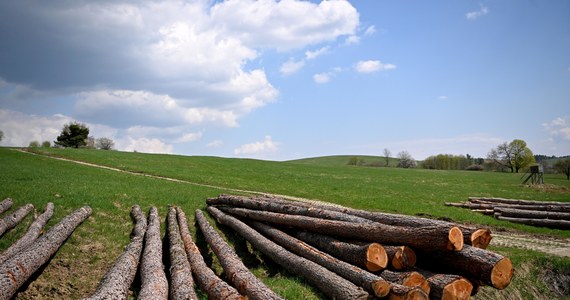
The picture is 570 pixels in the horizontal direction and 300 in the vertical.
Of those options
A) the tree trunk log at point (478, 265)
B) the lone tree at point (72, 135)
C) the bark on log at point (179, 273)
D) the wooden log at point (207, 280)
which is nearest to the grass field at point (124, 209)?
the wooden log at point (207, 280)

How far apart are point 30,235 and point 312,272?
942cm

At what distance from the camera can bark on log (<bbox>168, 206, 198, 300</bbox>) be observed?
23.6 feet

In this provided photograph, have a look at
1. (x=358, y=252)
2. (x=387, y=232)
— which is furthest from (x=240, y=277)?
(x=387, y=232)

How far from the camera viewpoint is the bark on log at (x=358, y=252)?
29.3ft

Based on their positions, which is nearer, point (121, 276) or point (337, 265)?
point (121, 276)

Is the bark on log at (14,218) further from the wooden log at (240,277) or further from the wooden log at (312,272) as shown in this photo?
the wooden log at (312,272)

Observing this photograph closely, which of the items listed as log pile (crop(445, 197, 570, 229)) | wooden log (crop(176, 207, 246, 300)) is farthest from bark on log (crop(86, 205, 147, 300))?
log pile (crop(445, 197, 570, 229))

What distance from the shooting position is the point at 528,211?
24453 millimetres

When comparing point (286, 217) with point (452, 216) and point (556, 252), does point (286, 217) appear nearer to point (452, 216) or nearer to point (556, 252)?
point (556, 252)

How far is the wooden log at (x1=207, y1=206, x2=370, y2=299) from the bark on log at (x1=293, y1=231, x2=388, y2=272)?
900 millimetres

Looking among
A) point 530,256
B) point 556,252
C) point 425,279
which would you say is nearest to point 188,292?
point 425,279

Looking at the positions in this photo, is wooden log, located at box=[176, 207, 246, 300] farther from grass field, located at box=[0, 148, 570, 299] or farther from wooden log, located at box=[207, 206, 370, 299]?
wooden log, located at box=[207, 206, 370, 299]

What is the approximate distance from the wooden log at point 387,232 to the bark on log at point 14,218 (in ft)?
30.4

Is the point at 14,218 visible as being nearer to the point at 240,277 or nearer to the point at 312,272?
the point at 240,277
